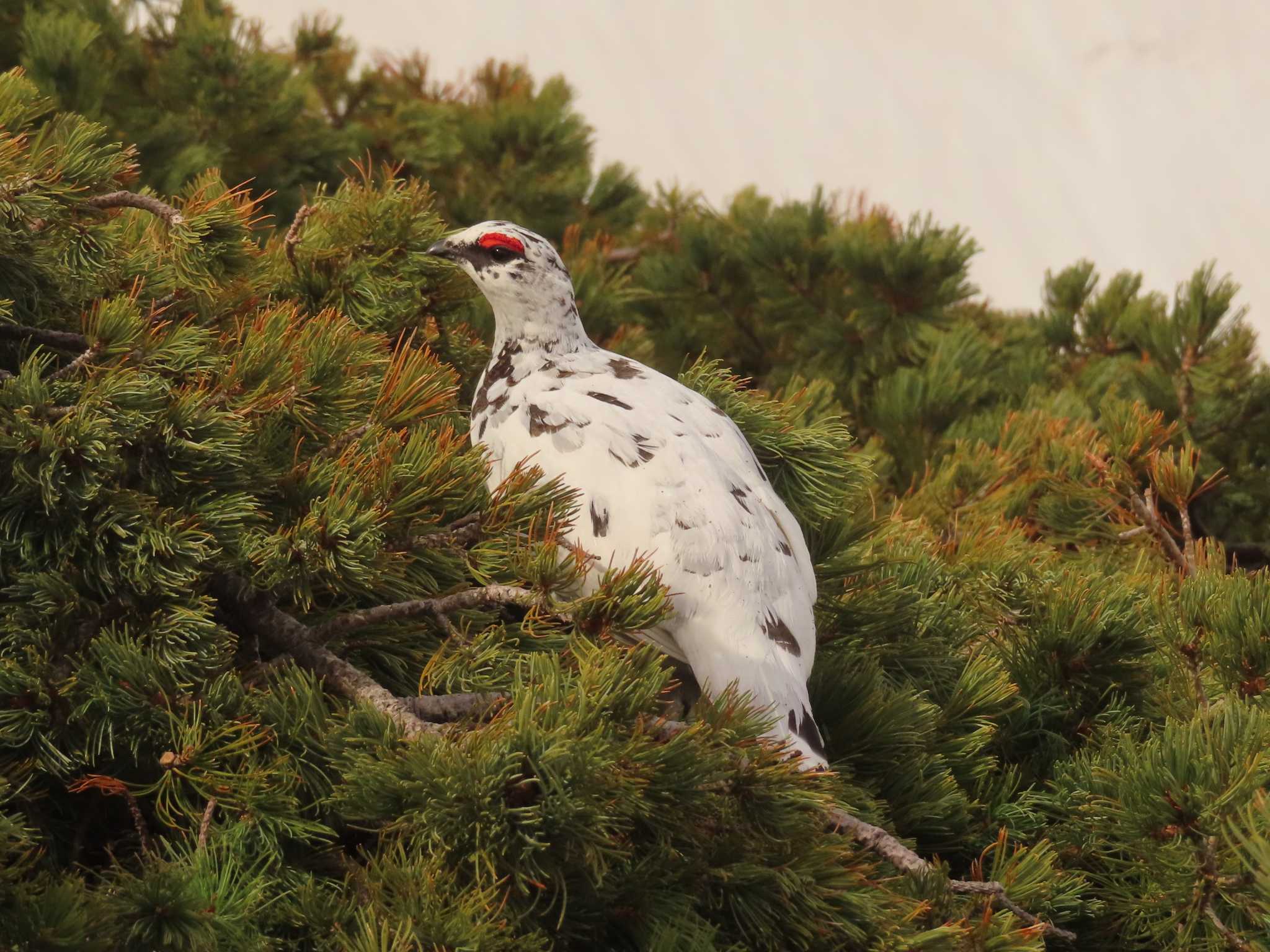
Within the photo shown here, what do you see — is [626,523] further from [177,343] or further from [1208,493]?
[1208,493]

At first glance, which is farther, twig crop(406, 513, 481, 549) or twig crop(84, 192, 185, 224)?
twig crop(84, 192, 185, 224)

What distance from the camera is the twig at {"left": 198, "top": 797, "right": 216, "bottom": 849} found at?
1.36 metres

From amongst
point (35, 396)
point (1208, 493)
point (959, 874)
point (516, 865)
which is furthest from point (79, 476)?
point (1208, 493)

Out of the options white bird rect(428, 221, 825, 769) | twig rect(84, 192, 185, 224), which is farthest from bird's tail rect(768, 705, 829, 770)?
twig rect(84, 192, 185, 224)

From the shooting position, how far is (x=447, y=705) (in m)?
1.49

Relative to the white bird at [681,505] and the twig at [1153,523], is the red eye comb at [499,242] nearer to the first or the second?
the white bird at [681,505]

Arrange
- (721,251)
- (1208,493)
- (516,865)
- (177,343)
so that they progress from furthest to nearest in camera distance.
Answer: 1. (721,251)
2. (1208,493)
3. (177,343)
4. (516,865)

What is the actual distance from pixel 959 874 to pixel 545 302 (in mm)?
1011

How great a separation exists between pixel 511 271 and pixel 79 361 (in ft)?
2.86

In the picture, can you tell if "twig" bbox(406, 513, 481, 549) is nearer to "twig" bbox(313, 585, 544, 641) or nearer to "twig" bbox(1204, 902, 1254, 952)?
"twig" bbox(313, 585, 544, 641)

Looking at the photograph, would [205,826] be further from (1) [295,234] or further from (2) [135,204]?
(1) [295,234]

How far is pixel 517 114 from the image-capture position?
474cm

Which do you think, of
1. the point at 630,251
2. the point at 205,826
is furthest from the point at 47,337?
the point at 630,251

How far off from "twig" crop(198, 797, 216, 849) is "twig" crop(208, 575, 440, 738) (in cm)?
19
